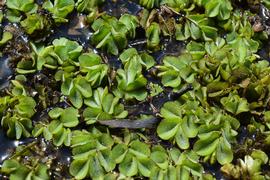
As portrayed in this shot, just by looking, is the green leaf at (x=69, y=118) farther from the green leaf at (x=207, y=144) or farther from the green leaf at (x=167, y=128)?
the green leaf at (x=207, y=144)

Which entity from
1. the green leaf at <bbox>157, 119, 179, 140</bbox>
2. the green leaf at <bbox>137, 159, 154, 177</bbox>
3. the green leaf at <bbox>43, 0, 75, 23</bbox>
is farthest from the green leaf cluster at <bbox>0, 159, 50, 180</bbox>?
the green leaf at <bbox>43, 0, 75, 23</bbox>

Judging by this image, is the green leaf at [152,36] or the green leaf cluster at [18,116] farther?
the green leaf at [152,36]

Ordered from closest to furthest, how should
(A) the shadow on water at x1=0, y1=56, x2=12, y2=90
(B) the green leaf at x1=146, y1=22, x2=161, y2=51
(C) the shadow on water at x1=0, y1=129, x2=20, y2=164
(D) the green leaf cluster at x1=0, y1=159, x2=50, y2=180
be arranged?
(D) the green leaf cluster at x1=0, y1=159, x2=50, y2=180
(C) the shadow on water at x1=0, y1=129, x2=20, y2=164
(A) the shadow on water at x1=0, y1=56, x2=12, y2=90
(B) the green leaf at x1=146, y1=22, x2=161, y2=51

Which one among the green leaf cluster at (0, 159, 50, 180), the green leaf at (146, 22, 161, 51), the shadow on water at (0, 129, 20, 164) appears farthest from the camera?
the green leaf at (146, 22, 161, 51)

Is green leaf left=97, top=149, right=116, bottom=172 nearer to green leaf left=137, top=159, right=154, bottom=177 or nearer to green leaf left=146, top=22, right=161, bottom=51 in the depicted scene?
green leaf left=137, top=159, right=154, bottom=177

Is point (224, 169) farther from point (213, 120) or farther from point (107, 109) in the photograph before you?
point (107, 109)

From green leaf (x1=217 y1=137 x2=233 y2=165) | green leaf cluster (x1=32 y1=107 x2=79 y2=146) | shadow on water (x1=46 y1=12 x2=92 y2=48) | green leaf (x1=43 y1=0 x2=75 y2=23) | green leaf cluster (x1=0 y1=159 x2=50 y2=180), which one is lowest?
green leaf (x1=217 y1=137 x2=233 y2=165)

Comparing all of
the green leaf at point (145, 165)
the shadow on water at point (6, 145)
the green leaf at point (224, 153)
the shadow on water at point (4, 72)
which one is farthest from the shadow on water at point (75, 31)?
the green leaf at point (224, 153)

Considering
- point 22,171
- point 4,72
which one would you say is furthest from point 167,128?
point 4,72

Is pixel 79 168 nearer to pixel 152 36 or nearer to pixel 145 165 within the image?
pixel 145 165
